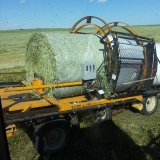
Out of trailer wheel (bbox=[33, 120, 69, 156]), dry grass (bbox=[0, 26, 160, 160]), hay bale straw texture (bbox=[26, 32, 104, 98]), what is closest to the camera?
trailer wheel (bbox=[33, 120, 69, 156])

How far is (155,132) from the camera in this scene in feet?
21.3

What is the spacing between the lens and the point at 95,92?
6.85m

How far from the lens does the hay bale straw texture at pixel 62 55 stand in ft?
18.5

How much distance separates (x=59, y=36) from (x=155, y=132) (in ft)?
13.7

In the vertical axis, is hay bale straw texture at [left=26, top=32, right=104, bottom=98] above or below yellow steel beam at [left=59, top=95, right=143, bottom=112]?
above

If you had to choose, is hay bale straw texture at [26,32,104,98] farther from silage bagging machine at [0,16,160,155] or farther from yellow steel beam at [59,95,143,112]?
yellow steel beam at [59,95,143,112]

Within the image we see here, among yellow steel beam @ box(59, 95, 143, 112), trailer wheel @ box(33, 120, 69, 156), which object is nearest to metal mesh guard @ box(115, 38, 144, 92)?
yellow steel beam @ box(59, 95, 143, 112)

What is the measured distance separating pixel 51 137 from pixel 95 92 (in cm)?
218

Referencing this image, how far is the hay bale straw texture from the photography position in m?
5.65

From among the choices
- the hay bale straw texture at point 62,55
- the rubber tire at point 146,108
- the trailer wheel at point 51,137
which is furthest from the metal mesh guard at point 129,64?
the trailer wheel at point 51,137

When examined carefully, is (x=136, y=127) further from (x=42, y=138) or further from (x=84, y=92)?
(x=42, y=138)

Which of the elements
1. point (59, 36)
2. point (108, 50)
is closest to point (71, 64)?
point (59, 36)

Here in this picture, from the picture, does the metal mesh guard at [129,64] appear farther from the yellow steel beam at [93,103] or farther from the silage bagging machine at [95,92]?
the yellow steel beam at [93,103]

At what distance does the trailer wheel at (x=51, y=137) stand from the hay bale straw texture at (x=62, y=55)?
985 millimetres
